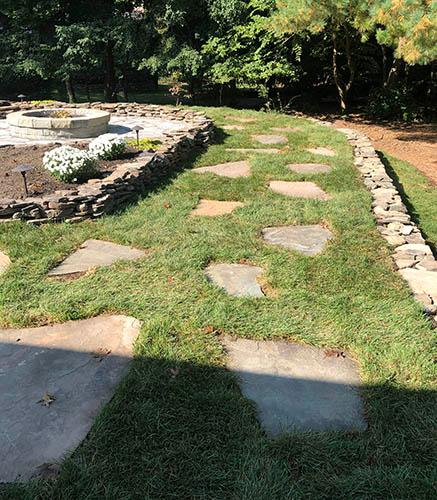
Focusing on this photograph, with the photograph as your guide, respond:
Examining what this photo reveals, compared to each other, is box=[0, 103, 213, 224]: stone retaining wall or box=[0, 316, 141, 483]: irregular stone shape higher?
box=[0, 103, 213, 224]: stone retaining wall

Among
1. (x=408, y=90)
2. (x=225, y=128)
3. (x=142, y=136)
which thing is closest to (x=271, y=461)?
(x=142, y=136)

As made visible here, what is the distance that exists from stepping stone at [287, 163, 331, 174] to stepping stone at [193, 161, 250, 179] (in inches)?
27.9

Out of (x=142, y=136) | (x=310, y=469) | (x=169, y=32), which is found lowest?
(x=310, y=469)

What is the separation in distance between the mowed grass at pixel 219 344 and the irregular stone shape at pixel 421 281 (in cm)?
10

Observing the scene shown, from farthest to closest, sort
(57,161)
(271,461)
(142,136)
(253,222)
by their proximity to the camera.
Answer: (142,136), (57,161), (253,222), (271,461)

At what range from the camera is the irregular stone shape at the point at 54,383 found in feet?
6.56

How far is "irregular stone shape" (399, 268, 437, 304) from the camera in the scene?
3314 millimetres

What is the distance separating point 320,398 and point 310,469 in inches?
17.9

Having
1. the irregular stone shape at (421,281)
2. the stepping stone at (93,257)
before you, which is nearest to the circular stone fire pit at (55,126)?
the stepping stone at (93,257)

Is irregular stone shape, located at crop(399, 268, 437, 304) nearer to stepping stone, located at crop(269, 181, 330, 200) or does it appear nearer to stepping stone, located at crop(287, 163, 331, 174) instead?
stepping stone, located at crop(269, 181, 330, 200)

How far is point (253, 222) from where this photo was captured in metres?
4.68

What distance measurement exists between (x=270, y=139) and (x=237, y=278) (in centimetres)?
592

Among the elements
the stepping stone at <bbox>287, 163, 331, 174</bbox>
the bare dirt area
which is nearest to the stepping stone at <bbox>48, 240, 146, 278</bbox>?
the stepping stone at <bbox>287, 163, 331, 174</bbox>

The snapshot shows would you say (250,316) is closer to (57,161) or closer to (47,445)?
(47,445)
